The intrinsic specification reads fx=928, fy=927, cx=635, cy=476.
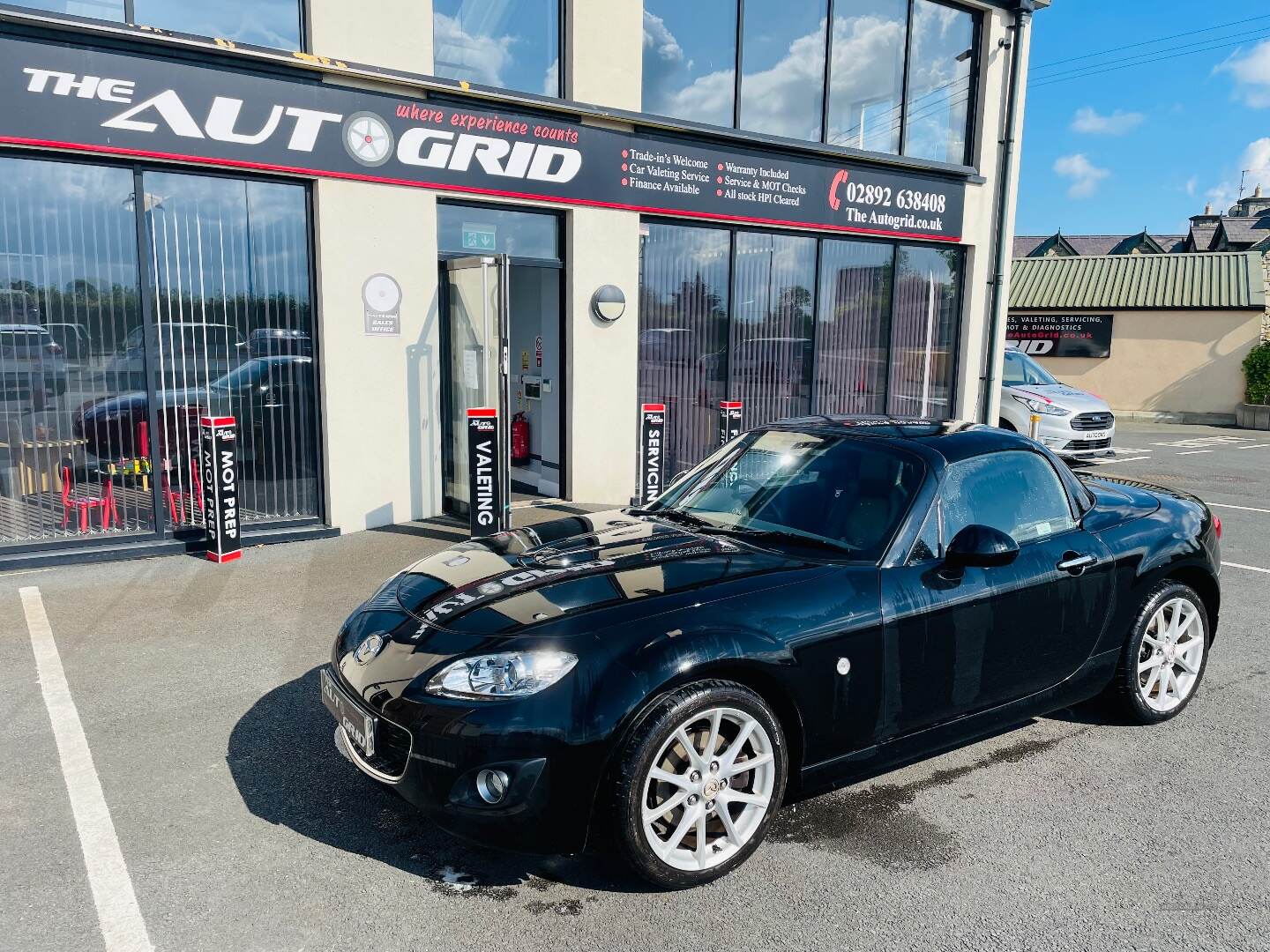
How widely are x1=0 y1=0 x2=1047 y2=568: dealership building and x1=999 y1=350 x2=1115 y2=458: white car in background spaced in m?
3.21

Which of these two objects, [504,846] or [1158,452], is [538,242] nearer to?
[504,846]

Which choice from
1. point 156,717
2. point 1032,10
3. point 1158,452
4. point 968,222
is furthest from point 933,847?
point 1158,452

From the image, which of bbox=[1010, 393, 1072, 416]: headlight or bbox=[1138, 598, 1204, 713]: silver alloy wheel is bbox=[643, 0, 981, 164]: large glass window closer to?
bbox=[1010, 393, 1072, 416]: headlight

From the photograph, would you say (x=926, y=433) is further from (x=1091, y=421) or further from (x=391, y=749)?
(x=1091, y=421)

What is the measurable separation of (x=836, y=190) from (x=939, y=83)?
256cm

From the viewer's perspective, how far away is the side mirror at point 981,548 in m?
3.57

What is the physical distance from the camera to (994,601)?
3768mm

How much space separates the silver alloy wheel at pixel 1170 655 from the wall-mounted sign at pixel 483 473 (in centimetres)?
510

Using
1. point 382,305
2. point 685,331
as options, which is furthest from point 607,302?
point 382,305

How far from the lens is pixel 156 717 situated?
14.6 feet

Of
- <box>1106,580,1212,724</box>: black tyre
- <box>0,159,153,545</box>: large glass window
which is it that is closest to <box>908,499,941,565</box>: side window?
<box>1106,580,1212,724</box>: black tyre

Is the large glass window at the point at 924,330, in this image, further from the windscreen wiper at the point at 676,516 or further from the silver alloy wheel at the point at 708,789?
the silver alloy wheel at the point at 708,789

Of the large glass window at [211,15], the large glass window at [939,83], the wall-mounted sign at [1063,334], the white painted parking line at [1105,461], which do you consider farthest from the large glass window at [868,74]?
the wall-mounted sign at [1063,334]

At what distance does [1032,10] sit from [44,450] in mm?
12548
